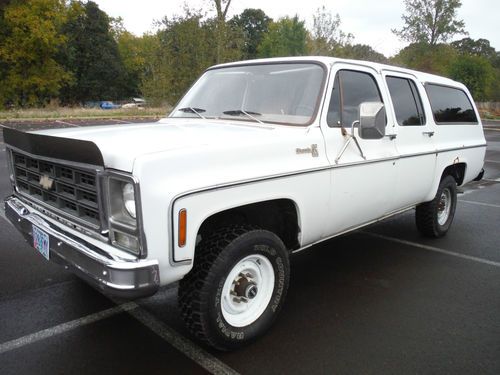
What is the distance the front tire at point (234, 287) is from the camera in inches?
104

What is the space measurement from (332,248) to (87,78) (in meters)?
57.5

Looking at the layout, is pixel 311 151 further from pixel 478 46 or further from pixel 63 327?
pixel 478 46

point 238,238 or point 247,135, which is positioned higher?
point 247,135

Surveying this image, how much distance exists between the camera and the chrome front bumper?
2.25 m

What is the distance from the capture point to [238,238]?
2.73m

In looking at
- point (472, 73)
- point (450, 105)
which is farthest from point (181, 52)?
point (472, 73)

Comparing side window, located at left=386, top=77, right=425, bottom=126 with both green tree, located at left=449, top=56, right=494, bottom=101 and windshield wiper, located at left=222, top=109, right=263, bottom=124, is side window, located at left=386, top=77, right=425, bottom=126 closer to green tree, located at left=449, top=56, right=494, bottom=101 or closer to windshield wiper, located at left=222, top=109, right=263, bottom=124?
windshield wiper, located at left=222, top=109, right=263, bottom=124

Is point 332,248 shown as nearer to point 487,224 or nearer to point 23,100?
point 487,224

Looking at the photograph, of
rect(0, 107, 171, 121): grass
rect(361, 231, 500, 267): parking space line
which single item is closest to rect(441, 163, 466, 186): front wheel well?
rect(361, 231, 500, 267): parking space line

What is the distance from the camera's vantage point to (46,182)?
2934 mm

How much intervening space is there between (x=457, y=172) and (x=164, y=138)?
4425 millimetres

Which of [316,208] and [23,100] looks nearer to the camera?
[316,208]

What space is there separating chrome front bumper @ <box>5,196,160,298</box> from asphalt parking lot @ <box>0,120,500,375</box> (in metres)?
0.72

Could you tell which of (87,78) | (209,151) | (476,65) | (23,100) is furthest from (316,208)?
(87,78)
